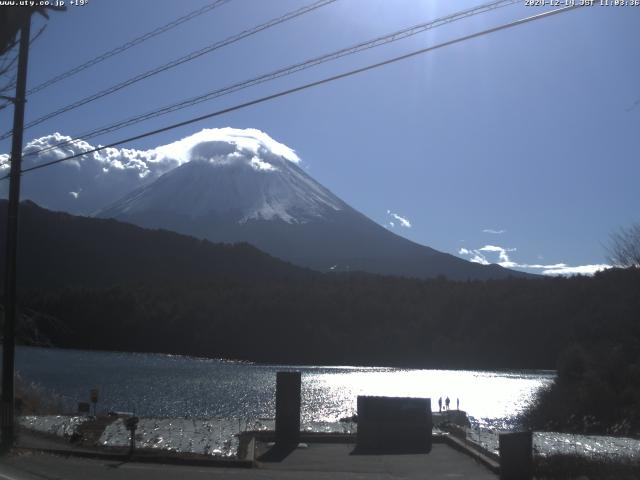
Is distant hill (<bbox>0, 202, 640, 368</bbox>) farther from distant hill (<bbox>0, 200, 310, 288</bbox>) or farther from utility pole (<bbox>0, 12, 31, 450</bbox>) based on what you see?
utility pole (<bbox>0, 12, 31, 450</bbox>)

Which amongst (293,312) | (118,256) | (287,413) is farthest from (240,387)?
(118,256)

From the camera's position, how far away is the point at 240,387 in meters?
64.2

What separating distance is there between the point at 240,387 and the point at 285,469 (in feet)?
166

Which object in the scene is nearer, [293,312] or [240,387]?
[240,387]

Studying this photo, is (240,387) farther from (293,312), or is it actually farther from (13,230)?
(293,312)

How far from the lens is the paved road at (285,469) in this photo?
1291 centimetres

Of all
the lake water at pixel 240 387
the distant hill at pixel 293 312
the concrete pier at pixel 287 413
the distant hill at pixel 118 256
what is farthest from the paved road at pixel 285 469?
the distant hill at pixel 118 256

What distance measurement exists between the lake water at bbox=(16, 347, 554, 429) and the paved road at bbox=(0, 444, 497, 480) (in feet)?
65.4

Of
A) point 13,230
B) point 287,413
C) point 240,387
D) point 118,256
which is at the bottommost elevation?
point 240,387

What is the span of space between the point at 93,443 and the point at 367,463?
5.88m

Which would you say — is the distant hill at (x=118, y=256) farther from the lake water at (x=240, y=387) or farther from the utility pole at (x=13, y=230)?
the utility pole at (x=13, y=230)

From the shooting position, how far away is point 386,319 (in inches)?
4525

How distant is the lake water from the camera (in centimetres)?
4919

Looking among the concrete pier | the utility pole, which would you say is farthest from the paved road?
the utility pole
